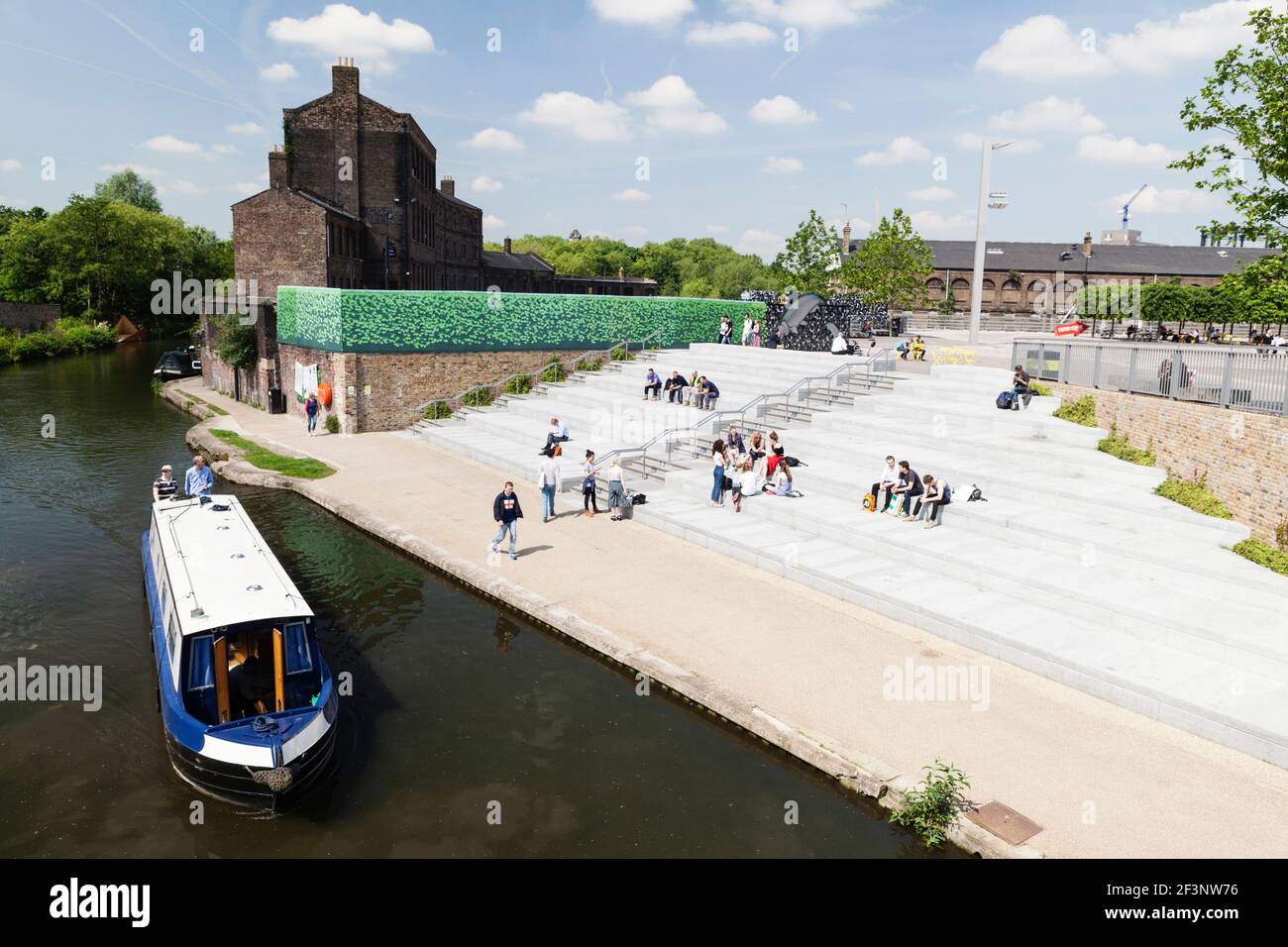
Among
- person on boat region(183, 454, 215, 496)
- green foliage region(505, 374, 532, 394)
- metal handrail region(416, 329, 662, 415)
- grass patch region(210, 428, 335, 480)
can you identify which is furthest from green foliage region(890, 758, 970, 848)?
green foliage region(505, 374, 532, 394)

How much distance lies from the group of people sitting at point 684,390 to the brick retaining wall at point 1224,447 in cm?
1206

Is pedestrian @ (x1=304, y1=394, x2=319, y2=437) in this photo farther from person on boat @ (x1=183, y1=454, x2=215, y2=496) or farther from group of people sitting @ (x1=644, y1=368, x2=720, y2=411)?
person on boat @ (x1=183, y1=454, x2=215, y2=496)

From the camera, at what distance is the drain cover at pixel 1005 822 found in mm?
8617

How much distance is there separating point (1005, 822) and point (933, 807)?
0.70 meters

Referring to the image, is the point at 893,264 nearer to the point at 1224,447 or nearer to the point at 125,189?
the point at 1224,447

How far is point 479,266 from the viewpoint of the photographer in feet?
224

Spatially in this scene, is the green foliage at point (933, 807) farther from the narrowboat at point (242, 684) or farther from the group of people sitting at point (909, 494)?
the group of people sitting at point (909, 494)

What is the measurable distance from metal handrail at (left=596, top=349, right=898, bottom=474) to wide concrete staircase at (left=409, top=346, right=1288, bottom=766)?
43cm

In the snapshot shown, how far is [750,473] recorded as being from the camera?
20.3m

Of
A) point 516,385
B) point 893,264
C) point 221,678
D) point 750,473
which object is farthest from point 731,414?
point 893,264
